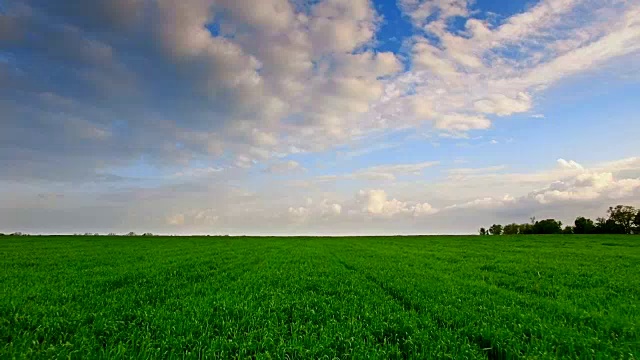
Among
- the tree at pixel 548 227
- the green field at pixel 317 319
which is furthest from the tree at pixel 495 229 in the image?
the green field at pixel 317 319

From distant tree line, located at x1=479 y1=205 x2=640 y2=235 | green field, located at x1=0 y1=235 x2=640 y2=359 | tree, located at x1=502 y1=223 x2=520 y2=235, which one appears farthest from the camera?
tree, located at x1=502 y1=223 x2=520 y2=235

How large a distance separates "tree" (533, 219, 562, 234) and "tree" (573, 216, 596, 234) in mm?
5332

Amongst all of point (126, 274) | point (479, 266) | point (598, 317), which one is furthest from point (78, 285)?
point (479, 266)

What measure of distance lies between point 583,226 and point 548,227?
40.2ft

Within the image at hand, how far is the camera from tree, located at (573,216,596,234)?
12231cm

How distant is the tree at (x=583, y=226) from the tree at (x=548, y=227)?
5.33 metres

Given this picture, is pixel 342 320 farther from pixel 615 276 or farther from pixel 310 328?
pixel 615 276

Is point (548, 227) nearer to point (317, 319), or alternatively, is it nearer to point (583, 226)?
point (583, 226)

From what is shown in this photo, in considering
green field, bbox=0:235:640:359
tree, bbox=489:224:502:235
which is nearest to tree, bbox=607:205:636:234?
tree, bbox=489:224:502:235

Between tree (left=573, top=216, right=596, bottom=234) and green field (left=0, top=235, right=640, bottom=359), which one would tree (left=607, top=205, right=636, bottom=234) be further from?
green field (left=0, top=235, right=640, bottom=359)

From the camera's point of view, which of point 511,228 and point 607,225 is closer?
point 607,225

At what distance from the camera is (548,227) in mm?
136750

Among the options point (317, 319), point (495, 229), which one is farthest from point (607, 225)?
point (317, 319)

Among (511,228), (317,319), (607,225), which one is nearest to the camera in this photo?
(317,319)
